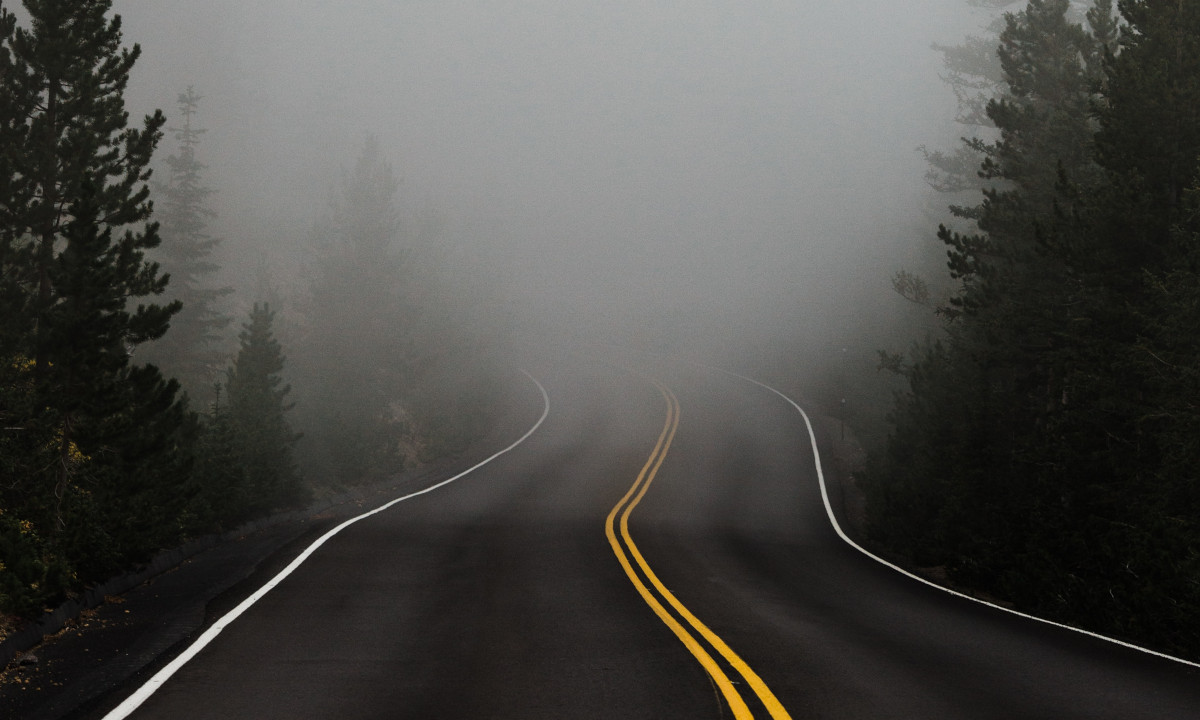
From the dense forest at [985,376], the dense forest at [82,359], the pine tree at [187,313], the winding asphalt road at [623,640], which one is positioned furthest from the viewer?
the pine tree at [187,313]

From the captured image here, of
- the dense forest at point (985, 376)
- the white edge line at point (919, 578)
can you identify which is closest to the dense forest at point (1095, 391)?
the dense forest at point (985, 376)

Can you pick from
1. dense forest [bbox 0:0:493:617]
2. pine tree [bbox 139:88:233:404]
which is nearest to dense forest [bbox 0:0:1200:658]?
dense forest [bbox 0:0:493:617]

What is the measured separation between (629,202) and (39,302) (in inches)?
A: 4949

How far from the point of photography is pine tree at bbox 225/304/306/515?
20.4 metres

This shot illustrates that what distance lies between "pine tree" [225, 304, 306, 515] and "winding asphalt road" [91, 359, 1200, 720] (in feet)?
11.2


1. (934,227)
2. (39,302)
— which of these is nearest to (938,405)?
(39,302)

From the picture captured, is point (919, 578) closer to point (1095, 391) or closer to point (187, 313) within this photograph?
point (1095, 391)

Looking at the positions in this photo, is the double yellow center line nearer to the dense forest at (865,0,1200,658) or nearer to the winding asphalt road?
the winding asphalt road

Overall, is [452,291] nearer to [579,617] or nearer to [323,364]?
[323,364]

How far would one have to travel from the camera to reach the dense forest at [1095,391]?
40.7ft

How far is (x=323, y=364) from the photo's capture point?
4572 cm

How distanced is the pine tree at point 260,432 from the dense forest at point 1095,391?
1413 centimetres

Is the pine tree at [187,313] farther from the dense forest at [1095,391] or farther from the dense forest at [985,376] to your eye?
the dense forest at [1095,391]

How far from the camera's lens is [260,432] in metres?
22.6
